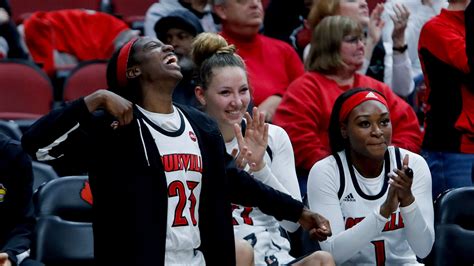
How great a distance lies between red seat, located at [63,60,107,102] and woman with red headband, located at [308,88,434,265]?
2888 mm

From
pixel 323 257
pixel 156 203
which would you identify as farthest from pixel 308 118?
pixel 156 203

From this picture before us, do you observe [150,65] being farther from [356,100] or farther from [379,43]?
[379,43]

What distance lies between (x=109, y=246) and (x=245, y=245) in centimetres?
75

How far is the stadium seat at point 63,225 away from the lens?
5383 millimetres

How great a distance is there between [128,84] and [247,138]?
87cm

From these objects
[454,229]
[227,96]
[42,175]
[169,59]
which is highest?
[169,59]

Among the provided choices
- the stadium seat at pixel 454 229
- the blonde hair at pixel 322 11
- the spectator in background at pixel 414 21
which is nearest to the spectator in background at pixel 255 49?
the blonde hair at pixel 322 11

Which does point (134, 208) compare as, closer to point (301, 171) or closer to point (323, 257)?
point (323, 257)

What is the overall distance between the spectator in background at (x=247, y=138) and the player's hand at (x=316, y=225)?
0.35m

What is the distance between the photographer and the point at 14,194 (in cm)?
510

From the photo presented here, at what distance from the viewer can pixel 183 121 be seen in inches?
183

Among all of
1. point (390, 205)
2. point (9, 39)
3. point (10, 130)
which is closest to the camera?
point (390, 205)

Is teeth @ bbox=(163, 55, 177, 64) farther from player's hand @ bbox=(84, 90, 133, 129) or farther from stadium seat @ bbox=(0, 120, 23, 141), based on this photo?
stadium seat @ bbox=(0, 120, 23, 141)

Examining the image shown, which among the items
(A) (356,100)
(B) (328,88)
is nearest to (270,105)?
(B) (328,88)
